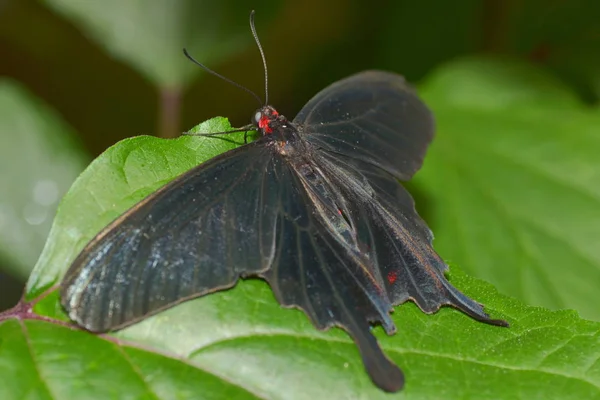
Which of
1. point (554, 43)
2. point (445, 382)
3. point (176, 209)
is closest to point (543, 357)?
point (445, 382)

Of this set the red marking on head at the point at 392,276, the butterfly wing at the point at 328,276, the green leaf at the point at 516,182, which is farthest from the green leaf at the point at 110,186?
the green leaf at the point at 516,182

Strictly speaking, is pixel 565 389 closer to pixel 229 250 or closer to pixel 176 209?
pixel 229 250

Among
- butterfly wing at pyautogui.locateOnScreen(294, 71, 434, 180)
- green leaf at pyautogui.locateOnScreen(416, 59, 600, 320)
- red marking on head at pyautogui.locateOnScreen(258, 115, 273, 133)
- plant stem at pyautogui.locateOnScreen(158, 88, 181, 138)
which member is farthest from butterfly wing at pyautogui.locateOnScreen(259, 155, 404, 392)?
plant stem at pyautogui.locateOnScreen(158, 88, 181, 138)

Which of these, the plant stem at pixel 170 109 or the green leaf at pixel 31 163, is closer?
the plant stem at pixel 170 109

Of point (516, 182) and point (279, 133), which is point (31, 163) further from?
point (516, 182)

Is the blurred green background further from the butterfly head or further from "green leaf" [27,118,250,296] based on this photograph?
"green leaf" [27,118,250,296]

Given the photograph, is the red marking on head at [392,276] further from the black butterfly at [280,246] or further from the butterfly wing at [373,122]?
the butterfly wing at [373,122]
